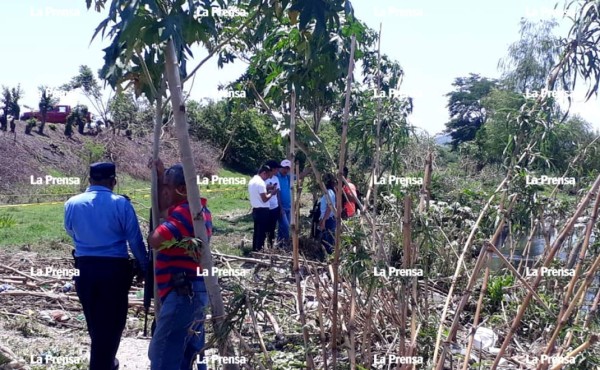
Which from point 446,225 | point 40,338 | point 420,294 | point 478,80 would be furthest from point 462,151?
point 478,80

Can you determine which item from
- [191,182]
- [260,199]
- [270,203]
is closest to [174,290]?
[191,182]

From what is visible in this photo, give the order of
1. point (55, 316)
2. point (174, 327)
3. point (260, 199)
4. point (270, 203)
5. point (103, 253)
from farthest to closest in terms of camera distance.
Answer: point (270, 203) < point (260, 199) < point (55, 316) < point (103, 253) < point (174, 327)

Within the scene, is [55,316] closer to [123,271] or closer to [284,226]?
[123,271]

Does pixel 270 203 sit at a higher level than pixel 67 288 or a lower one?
higher

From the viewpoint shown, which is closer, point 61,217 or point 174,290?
point 174,290

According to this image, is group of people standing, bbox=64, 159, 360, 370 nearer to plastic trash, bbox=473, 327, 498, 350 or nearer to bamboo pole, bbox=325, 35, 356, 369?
bamboo pole, bbox=325, 35, 356, 369

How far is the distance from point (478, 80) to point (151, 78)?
44.0 meters

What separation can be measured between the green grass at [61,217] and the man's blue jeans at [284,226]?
94cm

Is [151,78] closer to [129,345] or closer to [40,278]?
[129,345]

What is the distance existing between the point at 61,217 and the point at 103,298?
11150mm

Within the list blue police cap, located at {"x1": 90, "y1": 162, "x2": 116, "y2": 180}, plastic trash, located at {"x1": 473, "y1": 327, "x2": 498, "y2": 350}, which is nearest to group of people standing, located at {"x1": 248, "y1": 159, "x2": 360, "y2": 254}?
plastic trash, located at {"x1": 473, "y1": 327, "x2": 498, "y2": 350}

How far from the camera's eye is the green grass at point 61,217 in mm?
11547

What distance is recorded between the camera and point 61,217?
49.6 ft

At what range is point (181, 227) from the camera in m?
3.98
